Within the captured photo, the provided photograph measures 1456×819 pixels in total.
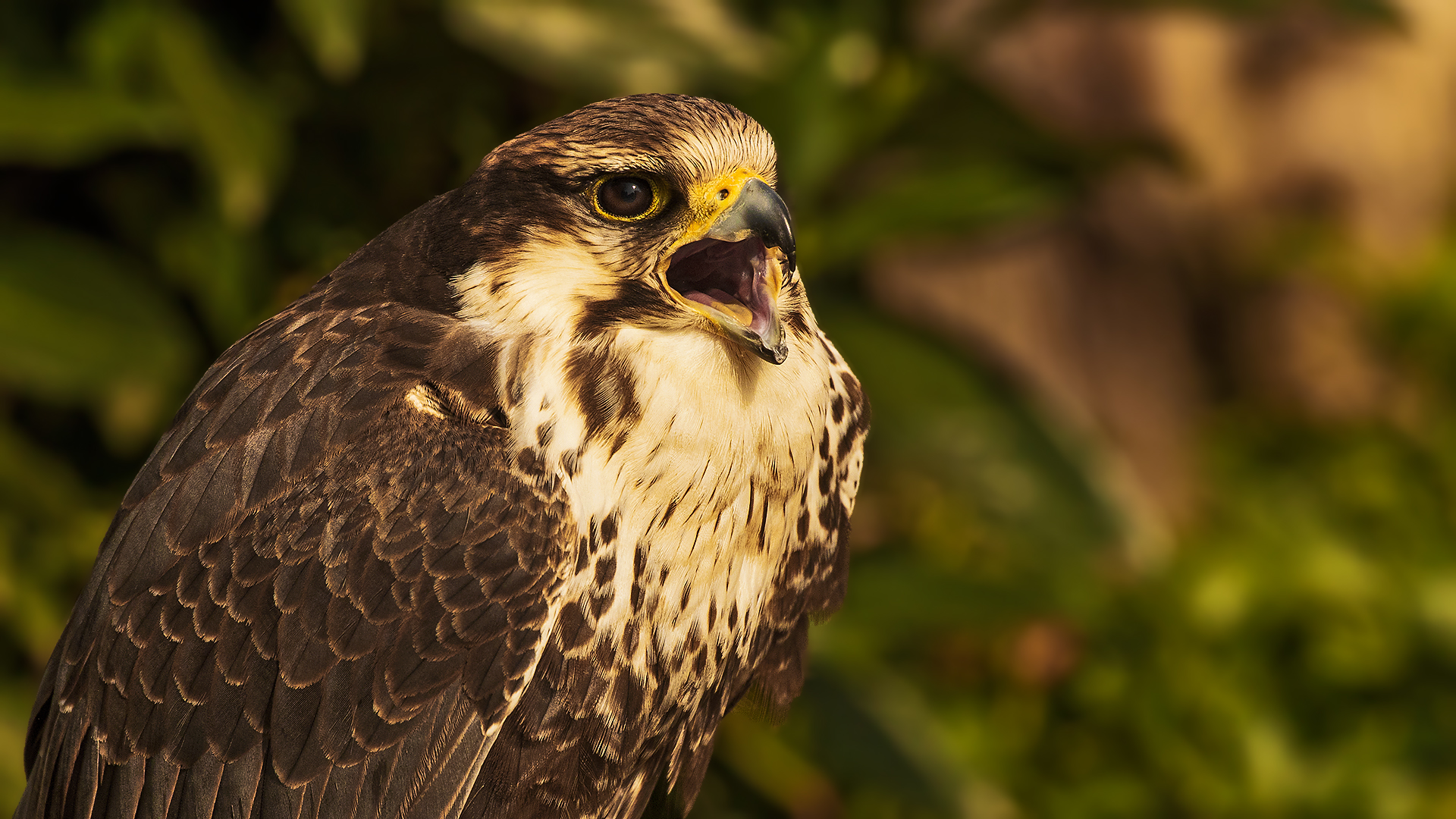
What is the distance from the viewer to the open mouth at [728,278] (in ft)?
4.76

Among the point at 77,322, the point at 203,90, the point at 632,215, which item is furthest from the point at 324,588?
the point at 203,90

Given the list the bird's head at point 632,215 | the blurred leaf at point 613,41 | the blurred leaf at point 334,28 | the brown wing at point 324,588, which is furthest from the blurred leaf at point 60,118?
the bird's head at point 632,215

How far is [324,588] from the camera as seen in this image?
5.10 ft

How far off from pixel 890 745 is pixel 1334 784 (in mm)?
1560

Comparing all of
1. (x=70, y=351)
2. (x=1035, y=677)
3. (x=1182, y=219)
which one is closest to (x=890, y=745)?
(x=1035, y=677)

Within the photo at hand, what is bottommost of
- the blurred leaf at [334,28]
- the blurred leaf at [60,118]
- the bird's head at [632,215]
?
the blurred leaf at [60,118]

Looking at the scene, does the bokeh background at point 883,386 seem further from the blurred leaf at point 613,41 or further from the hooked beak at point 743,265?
the hooked beak at point 743,265

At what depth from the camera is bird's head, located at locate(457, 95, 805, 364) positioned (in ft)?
4.80

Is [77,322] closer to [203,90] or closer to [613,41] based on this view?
[203,90]

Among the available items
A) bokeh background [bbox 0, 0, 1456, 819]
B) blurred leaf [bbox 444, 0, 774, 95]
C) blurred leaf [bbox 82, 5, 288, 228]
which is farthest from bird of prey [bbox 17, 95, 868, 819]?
blurred leaf [bbox 444, 0, 774, 95]

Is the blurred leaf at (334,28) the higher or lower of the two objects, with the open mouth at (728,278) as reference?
lower

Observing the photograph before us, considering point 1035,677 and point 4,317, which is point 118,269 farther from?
point 1035,677

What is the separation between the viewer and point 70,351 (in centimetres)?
263

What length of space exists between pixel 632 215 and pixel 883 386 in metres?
1.75
